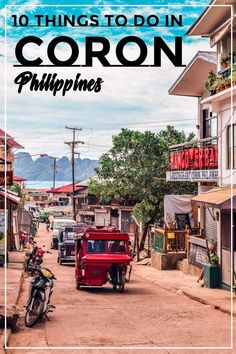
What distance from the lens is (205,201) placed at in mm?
19156

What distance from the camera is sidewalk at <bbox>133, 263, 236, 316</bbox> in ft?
57.8

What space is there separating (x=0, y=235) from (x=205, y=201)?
13273 mm

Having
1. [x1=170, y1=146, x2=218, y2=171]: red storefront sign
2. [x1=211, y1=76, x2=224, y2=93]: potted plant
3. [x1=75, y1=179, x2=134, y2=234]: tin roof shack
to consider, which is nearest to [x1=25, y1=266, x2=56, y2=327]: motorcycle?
[x1=211, y1=76, x2=224, y2=93]: potted plant

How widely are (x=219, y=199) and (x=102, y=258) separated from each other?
160 inches

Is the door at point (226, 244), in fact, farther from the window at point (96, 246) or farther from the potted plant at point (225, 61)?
the potted plant at point (225, 61)

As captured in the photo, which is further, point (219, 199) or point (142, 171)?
point (142, 171)

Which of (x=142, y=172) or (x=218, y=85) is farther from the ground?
(x=218, y=85)

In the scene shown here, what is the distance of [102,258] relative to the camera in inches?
772

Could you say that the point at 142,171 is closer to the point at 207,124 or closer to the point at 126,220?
the point at 207,124

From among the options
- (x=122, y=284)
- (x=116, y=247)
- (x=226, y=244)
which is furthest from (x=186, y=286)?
(x=116, y=247)

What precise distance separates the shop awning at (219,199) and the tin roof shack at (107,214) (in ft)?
129

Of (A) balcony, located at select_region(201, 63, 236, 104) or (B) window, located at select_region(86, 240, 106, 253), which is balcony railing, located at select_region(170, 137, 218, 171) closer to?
(A) balcony, located at select_region(201, 63, 236, 104)

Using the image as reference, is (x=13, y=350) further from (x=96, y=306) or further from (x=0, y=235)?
(x=0, y=235)

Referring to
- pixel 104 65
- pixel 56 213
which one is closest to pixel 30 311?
pixel 104 65
